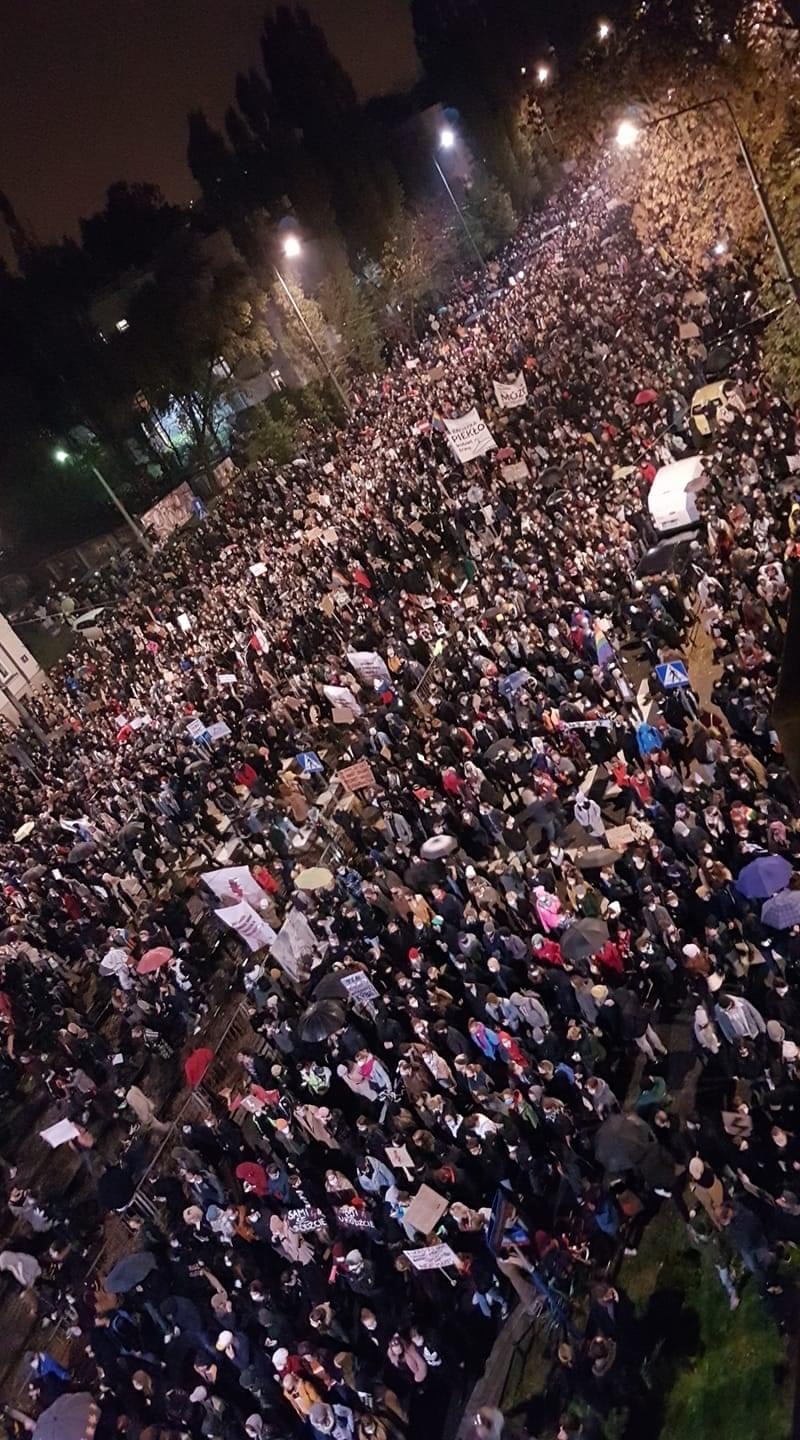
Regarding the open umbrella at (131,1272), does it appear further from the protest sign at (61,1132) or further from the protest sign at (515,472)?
the protest sign at (515,472)

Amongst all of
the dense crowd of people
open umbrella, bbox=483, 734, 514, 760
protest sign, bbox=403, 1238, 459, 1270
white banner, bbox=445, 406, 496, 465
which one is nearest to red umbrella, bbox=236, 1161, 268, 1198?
the dense crowd of people

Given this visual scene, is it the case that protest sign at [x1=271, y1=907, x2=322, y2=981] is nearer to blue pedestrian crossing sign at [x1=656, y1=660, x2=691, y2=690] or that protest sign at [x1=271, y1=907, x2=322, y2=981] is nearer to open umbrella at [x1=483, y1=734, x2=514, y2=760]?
open umbrella at [x1=483, y1=734, x2=514, y2=760]

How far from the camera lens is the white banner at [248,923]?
14.6 metres

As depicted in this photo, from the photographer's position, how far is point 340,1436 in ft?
28.0

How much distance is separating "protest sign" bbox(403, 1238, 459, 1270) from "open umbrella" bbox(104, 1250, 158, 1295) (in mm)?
3498

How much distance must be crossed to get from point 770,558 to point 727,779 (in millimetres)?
5182

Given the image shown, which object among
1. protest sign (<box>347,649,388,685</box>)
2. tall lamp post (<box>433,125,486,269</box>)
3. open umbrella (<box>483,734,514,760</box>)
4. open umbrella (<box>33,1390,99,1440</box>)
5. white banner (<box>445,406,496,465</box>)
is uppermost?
tall lamp post (<box>433,125,486,269</box>)

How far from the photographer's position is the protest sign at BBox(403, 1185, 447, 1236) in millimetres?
9375

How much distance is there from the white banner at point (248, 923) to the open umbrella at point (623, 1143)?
7.00 metres

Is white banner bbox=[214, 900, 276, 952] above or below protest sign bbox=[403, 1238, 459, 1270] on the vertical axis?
above

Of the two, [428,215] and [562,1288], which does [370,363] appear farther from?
[562,1288]

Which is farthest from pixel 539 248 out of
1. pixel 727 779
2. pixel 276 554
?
pixel 727 779

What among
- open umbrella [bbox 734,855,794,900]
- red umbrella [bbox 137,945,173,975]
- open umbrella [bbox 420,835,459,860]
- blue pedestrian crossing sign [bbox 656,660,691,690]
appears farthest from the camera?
red umbrella [bbox 137,945,173,975]

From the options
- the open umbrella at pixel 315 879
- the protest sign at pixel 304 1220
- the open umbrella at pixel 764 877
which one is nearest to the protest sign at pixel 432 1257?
the protest sign at pixel 304 1220
